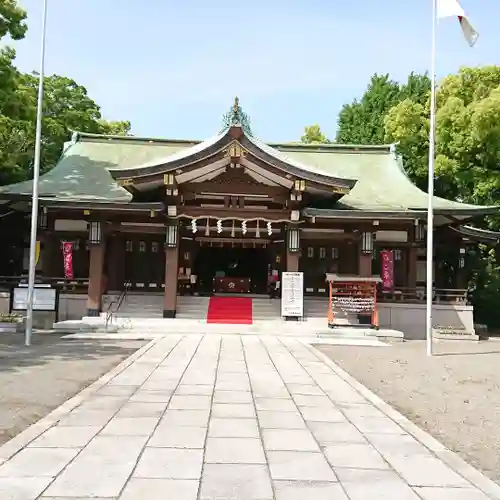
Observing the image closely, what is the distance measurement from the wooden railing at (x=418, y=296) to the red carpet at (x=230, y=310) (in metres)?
5.26

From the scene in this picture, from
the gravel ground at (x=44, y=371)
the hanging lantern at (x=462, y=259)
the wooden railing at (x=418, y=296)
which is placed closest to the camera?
the gravel ground at (x=44, y=371)

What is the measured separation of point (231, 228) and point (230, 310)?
3.25 m

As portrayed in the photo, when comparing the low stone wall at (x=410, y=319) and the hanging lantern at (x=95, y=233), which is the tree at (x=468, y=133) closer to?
the low stone wall at (x=410, y=319)

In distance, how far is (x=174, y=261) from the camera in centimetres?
2075

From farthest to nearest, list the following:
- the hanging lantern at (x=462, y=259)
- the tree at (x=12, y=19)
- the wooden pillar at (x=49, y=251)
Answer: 1. the hanging lantern at (x=462, y=259)
2. the wooden pillar at (x=49, y=251)
3. the tree at (x=12, y=19)

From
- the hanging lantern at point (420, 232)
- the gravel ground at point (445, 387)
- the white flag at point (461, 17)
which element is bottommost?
the gravel ground at point (445, 387)

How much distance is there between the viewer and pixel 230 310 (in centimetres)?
2186

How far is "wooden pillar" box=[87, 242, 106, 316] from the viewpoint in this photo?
20.8 metres

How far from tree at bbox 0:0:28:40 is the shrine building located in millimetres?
5531

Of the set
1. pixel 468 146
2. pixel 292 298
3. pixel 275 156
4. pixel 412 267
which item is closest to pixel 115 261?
pixel 292 298

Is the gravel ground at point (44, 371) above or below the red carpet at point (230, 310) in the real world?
below

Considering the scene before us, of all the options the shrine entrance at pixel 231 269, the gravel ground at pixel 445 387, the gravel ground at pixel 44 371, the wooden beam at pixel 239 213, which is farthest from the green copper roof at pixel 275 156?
the gravel ground at pixel 445 387

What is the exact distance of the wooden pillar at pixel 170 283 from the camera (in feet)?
67.7

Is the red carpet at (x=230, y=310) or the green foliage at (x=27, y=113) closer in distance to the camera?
the green foliage at (x=27, y=113)
